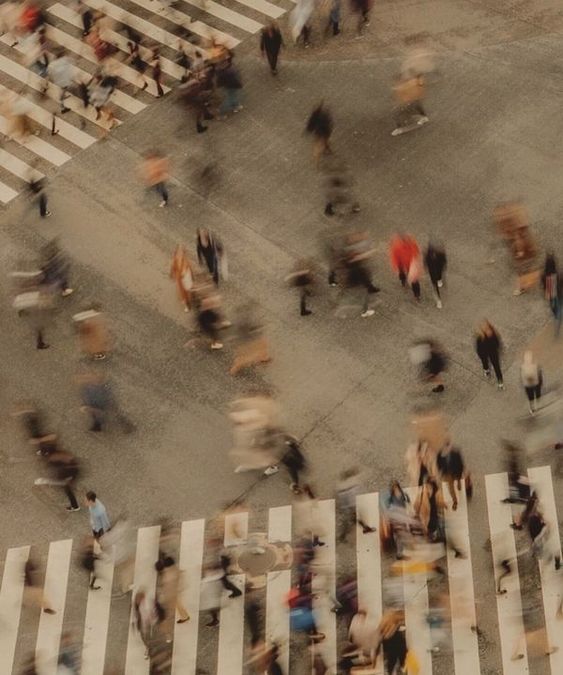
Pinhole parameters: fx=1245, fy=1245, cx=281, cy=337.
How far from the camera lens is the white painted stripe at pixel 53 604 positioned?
2111 cm

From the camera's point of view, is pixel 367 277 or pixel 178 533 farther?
pixel 367 277

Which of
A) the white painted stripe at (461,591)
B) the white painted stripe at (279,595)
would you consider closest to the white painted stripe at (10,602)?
the white painted stripe at (279,595)

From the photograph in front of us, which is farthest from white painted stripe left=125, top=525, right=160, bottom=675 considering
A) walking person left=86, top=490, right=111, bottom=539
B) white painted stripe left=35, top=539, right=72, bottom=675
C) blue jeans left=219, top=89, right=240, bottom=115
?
blue jeans left=219, top=89, right=240, bottom=115

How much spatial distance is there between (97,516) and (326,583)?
416 cm

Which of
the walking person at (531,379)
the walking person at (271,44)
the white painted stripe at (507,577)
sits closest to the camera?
the white painted stripe at (507,577)

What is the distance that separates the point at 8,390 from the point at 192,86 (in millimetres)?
9736

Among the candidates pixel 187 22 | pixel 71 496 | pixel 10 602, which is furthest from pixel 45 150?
pixel 10 602

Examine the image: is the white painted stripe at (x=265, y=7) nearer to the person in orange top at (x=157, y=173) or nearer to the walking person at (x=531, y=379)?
the person in orange top at (x=157, y=173)

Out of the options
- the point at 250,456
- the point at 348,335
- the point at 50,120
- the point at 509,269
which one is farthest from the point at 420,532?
the point at 50,120

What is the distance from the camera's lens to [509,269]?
2617cm

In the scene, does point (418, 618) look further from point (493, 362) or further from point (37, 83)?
point (37, 83)

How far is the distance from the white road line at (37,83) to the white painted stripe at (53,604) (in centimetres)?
1249

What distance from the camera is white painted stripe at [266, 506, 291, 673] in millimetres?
20625

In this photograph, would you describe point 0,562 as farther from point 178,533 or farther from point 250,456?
point 250,456
